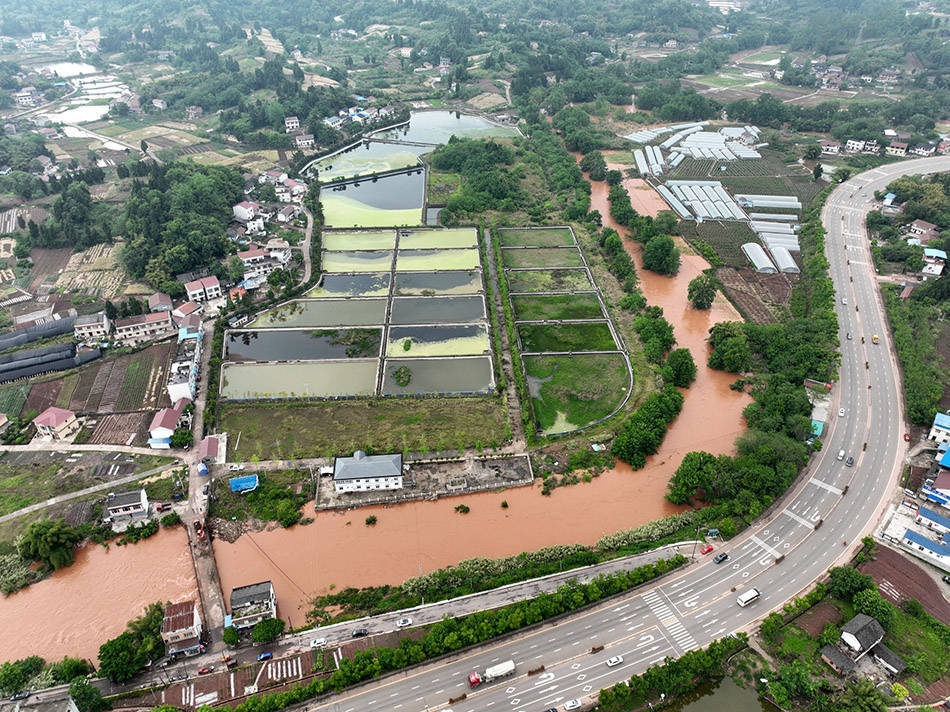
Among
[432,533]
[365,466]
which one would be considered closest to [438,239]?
[365,466]

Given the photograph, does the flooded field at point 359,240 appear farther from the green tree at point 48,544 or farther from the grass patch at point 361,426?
the green tree at point 48,544

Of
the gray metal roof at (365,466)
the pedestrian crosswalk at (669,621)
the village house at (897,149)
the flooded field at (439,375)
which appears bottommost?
the flooded field at (439,375)

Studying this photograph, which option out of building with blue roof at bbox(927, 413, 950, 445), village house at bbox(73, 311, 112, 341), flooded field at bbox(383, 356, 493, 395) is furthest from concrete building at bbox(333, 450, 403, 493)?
building with blue roof at bbox(927, 413, 950, 445)

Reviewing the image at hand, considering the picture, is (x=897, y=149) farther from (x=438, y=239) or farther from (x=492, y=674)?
(x=492, y=674)

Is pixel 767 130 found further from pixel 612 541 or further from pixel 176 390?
pixel 176 390

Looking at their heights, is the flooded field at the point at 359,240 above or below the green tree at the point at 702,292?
below

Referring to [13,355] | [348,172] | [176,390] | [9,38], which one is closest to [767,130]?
[348,172]

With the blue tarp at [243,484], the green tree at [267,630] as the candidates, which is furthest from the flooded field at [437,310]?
the green tree at [267,630]
